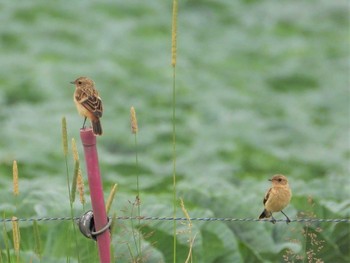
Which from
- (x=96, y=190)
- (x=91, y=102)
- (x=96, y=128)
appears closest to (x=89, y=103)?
(x=91, y=102)

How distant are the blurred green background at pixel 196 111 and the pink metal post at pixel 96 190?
1129 mm

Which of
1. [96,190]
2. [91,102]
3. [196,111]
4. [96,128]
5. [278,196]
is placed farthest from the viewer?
[196,111]

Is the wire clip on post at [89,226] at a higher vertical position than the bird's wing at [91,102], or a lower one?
lower

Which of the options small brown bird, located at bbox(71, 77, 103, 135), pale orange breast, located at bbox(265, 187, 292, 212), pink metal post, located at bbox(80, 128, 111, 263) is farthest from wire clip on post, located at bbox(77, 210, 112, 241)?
pale orange breast, located at bbox(265, 187, 292, 212)

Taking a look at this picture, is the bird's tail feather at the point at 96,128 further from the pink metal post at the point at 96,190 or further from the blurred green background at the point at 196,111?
the blurred green background at the point at 196,111

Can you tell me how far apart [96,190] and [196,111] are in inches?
453

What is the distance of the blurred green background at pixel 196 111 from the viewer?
25.6 ft

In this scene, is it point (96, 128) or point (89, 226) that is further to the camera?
point (96, 128)

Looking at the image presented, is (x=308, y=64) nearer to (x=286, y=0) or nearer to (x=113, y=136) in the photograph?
(x=286, y=0)

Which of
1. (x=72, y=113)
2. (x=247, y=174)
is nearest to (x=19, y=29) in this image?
(x=72, y=113)

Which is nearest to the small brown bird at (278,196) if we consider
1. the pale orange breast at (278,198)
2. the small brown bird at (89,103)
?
the pale orange breast at (278,198)

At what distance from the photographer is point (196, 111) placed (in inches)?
664

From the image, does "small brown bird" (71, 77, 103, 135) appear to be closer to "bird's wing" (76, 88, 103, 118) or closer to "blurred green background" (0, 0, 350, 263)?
"bird's wing" (76, 88, 103, 118)

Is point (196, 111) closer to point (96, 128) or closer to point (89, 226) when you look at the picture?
point (96, 128)
